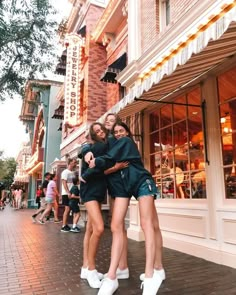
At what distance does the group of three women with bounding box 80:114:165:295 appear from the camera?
2.79m

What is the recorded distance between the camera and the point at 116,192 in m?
3.00

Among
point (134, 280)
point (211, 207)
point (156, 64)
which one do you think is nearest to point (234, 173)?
point (211, 207)

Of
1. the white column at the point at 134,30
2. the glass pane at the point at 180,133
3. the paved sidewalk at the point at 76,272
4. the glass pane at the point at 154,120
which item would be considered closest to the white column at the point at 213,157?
the paved sidewalk at the point at 76,272

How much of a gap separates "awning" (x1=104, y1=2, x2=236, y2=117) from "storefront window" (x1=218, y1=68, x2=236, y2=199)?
0.66 m

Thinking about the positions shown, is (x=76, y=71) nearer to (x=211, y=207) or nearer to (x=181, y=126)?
(x=181, y=126)

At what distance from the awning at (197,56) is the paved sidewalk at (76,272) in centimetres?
252

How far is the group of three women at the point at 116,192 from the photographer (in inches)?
110

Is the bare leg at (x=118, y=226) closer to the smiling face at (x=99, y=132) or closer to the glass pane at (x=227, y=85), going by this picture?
the smiling face at (x=99, y=132)

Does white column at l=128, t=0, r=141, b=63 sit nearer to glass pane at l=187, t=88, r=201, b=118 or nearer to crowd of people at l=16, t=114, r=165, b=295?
glass pane at l=187, t=88, r=201, b=118

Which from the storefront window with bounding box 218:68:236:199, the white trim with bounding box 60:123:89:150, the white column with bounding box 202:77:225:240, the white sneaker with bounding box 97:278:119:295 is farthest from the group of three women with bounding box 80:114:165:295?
the white trim with bounding box 60:123:89:150

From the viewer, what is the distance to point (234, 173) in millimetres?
4367

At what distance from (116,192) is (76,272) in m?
1.55

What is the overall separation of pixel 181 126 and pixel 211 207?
1.92 meters

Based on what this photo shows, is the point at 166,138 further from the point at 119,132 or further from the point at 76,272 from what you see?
the point at 76,272
